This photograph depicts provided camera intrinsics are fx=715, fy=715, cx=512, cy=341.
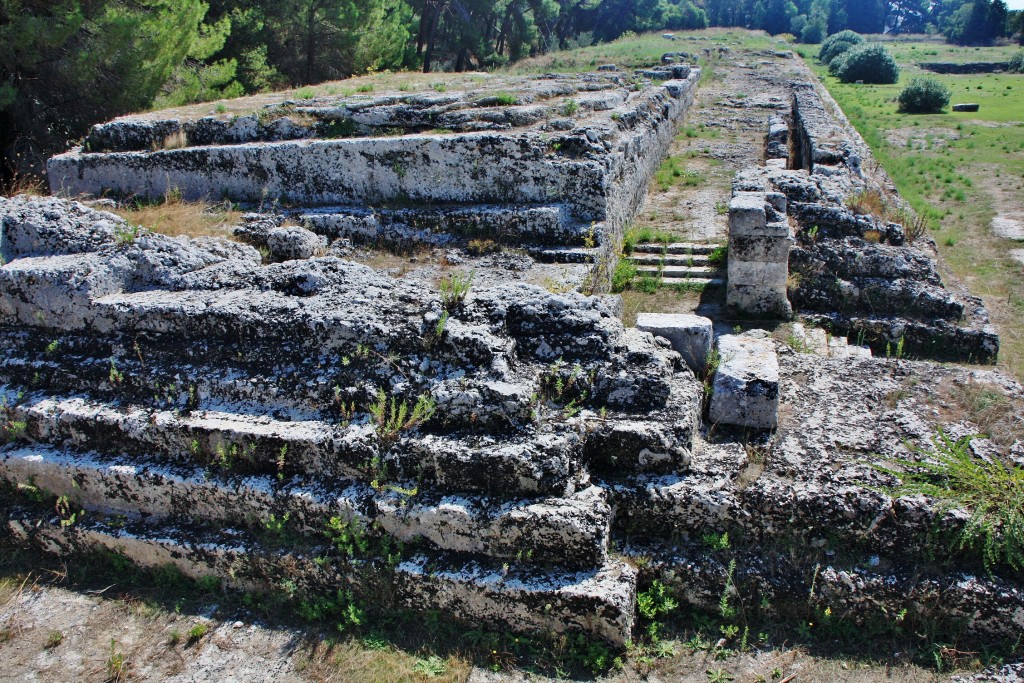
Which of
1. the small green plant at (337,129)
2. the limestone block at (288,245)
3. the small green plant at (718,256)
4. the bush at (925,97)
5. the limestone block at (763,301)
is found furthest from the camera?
the bush at (925,97)

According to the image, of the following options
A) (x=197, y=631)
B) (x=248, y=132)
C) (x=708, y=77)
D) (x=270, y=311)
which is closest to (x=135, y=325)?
(x=270, y=311)

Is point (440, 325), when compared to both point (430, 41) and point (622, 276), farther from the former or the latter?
point (430, 41)

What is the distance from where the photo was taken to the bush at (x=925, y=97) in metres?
25.7

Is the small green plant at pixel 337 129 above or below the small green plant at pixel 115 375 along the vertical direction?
above

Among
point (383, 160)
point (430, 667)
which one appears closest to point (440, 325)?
point (430, 667)

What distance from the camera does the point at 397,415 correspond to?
4109mm

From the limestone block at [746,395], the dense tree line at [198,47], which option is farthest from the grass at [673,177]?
the dense tree line at [198,47]

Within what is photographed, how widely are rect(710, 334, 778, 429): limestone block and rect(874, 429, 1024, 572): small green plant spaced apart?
0.66m

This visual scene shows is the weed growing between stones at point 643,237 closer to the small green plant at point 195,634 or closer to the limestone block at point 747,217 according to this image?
the limestone block at point 747,217

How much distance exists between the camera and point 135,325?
4.69 metres

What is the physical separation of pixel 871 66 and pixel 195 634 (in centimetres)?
4240

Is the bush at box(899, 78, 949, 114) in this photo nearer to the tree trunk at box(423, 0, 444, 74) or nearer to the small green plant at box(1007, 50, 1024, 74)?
the tree trunk at box(423, 0, 444, 74)

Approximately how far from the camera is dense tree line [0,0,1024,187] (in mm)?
11812

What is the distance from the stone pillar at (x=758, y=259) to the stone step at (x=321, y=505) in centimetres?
465
